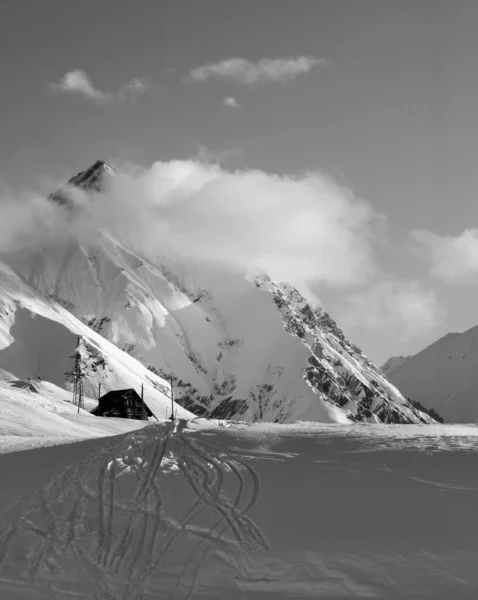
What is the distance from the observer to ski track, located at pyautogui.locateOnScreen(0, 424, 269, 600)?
11.6 metres

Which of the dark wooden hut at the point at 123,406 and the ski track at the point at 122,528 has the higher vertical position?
the dark wooden hut at the point at 123,406

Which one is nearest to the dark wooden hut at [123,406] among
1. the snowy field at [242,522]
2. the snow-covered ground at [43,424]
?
the snow-covered ground at [43,424]

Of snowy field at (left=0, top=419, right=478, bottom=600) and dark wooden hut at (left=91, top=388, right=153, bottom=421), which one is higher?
dark wooden hut at (left=91, top=388, right=153, bottom=421)

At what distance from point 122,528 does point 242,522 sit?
8.17 ft

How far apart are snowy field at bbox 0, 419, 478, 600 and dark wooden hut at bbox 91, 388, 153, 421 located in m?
75.5

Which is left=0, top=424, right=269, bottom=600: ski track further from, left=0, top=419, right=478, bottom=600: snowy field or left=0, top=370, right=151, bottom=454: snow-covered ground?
left=0, top=370, right=151, bottom=454: snow-covered ground

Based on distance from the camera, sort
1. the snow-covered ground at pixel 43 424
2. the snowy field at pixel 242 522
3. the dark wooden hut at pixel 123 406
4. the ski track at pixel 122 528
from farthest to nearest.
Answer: the dark wooden hut at pixel 123 406 < the snow-covered ground at pixel 43 424 < the ski track at pixel 122 528 < the snowy field at pixel 242 522

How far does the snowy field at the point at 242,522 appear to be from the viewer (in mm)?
11430

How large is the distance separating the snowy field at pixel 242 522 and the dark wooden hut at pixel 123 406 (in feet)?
248

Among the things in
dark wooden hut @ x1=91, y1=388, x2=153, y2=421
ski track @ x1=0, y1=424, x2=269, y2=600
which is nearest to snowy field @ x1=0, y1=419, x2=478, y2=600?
ski track @ x1=0, y1=424, x2=269, y2=600

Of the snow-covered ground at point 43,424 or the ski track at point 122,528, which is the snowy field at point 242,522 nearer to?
the ski track at point 122,528

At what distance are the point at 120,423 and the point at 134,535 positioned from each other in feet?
112

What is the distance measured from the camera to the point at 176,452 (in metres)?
19.3

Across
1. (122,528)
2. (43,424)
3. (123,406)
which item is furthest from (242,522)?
(123,406)
